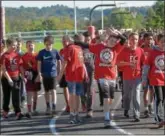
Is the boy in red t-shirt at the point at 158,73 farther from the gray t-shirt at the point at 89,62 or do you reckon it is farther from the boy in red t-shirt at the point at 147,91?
the gray t-shirt at the point at 89,62

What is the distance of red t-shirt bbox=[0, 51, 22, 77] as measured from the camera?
1207 centimetres

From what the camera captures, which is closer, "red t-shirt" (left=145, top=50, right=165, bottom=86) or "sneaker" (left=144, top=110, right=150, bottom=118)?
"red t-shirt" (left=145, top=50, right=165, bottom=86)

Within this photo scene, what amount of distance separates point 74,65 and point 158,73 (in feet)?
6.18

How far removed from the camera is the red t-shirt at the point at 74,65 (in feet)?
38.0

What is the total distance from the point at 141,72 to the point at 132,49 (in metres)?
0.53

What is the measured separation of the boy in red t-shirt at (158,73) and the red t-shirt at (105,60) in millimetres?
731

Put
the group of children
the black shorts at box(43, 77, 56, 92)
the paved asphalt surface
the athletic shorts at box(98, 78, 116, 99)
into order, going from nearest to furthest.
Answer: the paved asphalt surface < the group of children < the athletic shorts at box(98, 78, 116, 99) < the black shorts at box(43, 77, 56, 92)

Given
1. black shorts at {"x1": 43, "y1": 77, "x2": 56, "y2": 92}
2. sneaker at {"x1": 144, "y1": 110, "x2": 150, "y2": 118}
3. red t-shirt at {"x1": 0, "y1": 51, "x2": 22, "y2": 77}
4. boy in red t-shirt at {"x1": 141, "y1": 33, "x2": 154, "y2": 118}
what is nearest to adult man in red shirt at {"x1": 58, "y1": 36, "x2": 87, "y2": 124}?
black shorts at {"x1": 43, "y1": 77, "x2": 56, "y2": 92}

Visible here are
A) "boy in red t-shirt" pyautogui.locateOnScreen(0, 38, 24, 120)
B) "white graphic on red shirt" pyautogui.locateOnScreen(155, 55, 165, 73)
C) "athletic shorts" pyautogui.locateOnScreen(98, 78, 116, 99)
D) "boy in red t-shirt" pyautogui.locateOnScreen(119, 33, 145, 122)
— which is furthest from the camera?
"boy in red t-shirt" pyautogui.locateOnScreen(0, 38, 24, 120)

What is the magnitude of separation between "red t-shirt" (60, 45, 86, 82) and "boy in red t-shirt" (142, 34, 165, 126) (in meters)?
1.53

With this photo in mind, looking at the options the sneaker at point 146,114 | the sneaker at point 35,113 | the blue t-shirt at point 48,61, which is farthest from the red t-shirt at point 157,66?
the sneaker at point 35,113

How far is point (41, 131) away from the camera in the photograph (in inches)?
420

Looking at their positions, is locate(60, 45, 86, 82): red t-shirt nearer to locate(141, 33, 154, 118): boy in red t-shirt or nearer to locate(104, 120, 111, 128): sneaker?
locate(104, 120, 111, 128): sneaker

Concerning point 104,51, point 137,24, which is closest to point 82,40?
point 104,51
